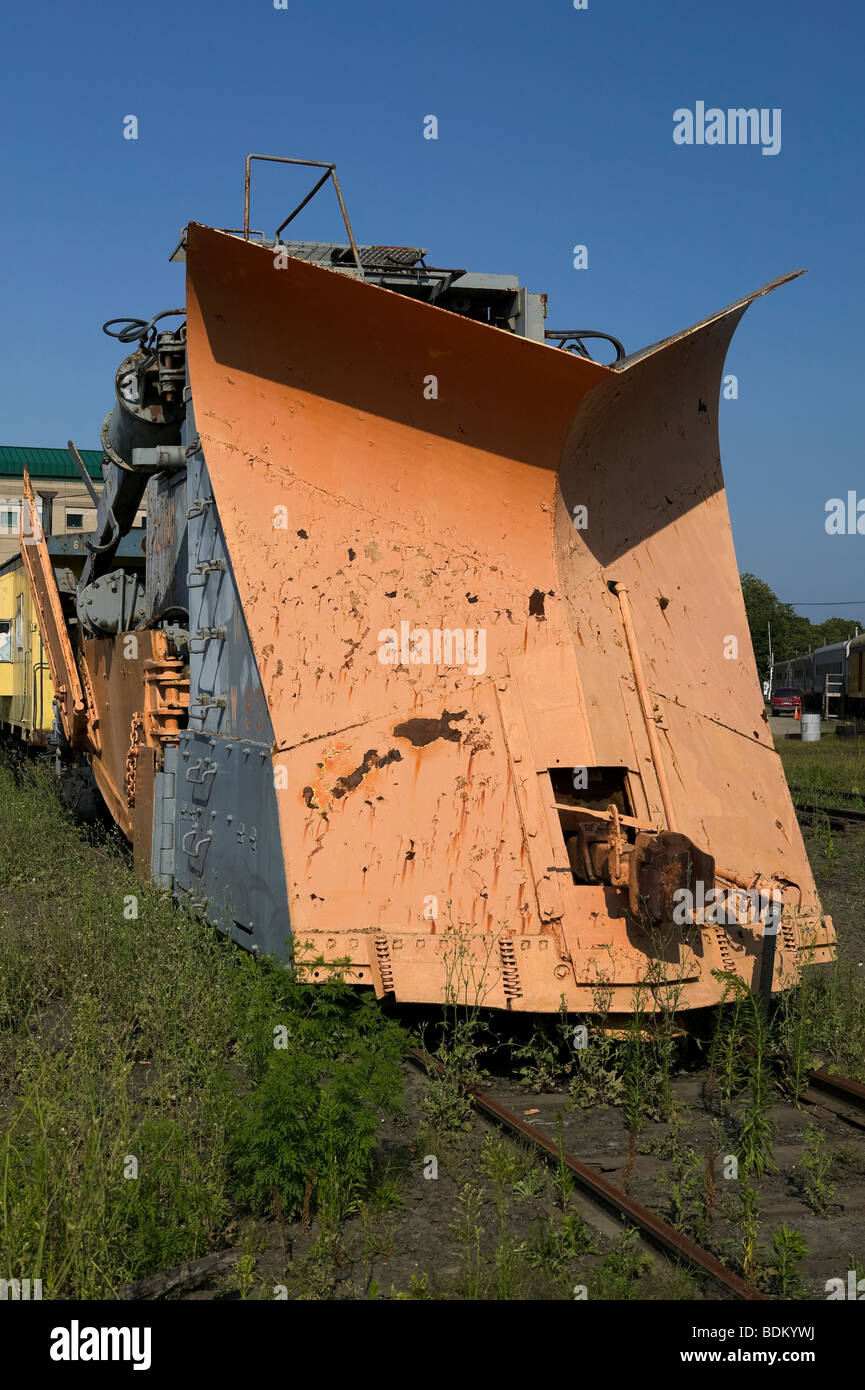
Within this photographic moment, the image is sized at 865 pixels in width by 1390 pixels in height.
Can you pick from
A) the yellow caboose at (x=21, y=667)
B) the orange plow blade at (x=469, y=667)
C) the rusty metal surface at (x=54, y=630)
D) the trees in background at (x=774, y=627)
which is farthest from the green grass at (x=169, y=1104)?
the trees in background at (x=774, y=627)

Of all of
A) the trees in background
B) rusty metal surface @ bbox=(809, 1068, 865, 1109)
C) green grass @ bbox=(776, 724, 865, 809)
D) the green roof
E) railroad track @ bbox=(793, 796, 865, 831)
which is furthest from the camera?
the trees in background

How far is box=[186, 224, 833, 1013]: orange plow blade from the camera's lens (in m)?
5.22

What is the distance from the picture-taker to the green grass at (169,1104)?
145 inches

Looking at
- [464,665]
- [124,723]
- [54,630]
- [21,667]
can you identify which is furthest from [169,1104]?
[21,667]

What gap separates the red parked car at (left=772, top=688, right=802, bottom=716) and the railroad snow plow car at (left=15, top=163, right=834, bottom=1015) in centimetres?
4178

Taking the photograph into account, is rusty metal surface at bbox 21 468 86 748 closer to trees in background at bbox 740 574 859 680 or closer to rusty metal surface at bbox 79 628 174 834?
rusty metal surface at bbox 79 628 174 834

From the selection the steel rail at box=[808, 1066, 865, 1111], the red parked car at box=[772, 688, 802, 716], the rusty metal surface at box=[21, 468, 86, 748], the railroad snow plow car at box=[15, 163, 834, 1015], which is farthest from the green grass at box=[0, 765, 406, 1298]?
the red parked car at box=[772, 688, 802, 716]

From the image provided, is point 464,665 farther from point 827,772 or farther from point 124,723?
point 827,772

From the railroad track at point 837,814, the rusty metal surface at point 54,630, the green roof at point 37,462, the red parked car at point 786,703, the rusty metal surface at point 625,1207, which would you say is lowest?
the rusty metal surface at point 625,1207

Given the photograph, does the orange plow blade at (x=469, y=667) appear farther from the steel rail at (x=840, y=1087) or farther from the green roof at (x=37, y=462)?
the green roof at (x=37, y=462)

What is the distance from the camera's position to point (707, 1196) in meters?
4.04

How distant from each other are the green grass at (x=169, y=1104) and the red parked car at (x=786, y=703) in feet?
140

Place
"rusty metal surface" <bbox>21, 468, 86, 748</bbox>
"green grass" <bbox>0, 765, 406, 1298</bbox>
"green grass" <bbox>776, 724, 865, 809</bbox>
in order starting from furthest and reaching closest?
"green grass" <bbox>776, 724, 865, 809</bbox>, "rusty metal surface" <bbox>21, 468, 86, 748</bbox>, "green grass" <bbox>0, 765, 406, 1298</bbox>
